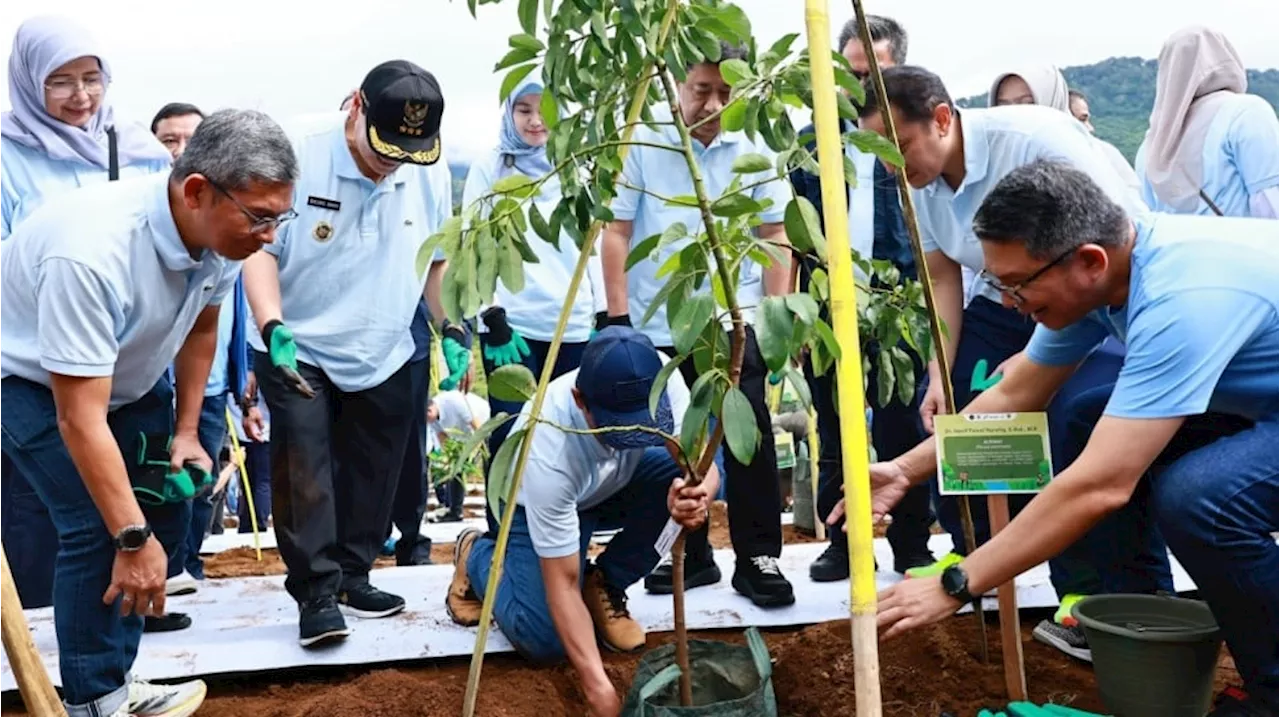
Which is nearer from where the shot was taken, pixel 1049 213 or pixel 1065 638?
pixel 1049 213

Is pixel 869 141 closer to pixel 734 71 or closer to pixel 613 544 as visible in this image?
pixel 734 71

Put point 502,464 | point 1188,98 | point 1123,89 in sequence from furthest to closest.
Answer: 1. point 1123,89
2. point 1188,98
3. point 502,464

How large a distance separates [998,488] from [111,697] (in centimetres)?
173

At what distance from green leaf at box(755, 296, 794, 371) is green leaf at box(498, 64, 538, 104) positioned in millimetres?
555

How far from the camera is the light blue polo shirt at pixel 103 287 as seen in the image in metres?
2.07

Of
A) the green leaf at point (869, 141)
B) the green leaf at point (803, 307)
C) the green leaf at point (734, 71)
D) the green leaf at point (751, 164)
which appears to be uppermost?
the green leaf at point (734, 71)

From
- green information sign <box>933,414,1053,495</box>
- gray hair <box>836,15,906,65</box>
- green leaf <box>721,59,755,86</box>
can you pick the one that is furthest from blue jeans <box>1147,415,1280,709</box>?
gray hair <box>836,15,906,65</box>

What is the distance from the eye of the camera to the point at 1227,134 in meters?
3.20

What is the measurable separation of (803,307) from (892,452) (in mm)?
1883

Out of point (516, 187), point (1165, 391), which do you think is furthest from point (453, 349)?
point (1165, 391)

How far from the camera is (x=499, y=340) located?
3.50 metres

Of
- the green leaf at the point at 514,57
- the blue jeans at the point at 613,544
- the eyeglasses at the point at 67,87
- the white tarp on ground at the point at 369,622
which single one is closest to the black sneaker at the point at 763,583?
the white tarp on ground at the point at 369,622

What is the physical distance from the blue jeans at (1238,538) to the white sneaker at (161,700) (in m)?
1.96

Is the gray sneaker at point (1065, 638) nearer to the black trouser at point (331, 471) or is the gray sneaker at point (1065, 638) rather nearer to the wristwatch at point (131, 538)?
the black trouser at point (331, 471)
